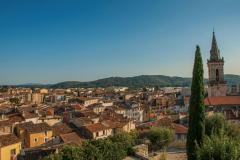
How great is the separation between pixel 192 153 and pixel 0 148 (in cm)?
1828

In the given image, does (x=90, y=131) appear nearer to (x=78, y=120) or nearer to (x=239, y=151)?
(x=78, y=120)

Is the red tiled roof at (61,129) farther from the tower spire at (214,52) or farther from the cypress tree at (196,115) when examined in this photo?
the tower spire at (214,52)

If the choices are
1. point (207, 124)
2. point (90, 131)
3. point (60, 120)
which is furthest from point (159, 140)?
point (60, 120)

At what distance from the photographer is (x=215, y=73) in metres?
67.2

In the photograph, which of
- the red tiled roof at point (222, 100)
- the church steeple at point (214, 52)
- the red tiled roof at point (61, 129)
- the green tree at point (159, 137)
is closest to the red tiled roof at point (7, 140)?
the red tiled roof at point (61, 129)

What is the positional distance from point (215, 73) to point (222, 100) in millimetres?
6124

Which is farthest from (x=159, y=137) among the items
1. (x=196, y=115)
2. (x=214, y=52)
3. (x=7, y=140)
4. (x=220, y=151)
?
(x=214, y=52)

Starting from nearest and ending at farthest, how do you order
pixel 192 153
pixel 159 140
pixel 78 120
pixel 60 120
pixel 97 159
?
pixel 192 153 → pixel 97 159 → pixel 159 140 → pixel 78 120 → pixel 60 120

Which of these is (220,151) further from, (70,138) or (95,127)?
(95,127)

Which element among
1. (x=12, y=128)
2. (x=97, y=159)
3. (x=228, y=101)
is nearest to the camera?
(x=97, y=159)

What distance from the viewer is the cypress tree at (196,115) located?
24.0 m

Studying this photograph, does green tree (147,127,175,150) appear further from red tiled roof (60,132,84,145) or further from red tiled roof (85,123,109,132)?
red tiled roof (60,132,84,145)

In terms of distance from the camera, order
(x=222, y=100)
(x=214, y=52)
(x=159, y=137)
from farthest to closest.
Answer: (x=214, y=52) → (x=222, y=100) → (x=159, y=137)

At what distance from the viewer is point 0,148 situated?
29.5 m
